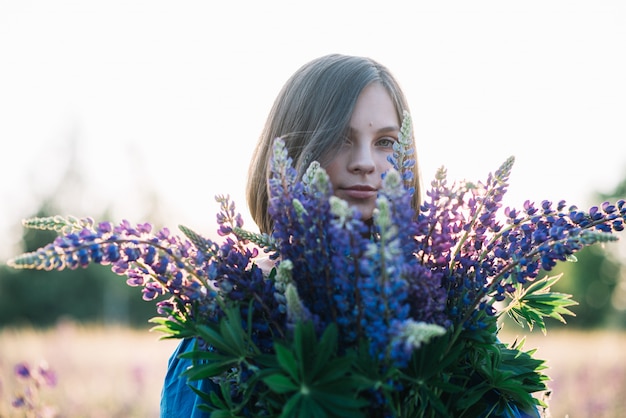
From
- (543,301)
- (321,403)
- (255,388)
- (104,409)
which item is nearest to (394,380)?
(321,403)

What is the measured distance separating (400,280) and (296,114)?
1580mm

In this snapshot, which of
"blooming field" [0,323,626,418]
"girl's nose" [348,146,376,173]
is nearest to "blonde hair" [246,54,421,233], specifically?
"girl's nose" [348,146,376,173]

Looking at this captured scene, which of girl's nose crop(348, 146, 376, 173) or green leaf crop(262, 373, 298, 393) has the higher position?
girl's nose crop(348, 146, 376, 173)

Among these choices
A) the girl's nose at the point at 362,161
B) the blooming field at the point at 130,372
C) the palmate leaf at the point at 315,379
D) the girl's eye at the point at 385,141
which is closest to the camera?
the palmate leaf at the point at 315,379

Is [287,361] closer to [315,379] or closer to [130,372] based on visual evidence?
[315,379]

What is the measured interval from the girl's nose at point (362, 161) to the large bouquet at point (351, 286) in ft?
2.02

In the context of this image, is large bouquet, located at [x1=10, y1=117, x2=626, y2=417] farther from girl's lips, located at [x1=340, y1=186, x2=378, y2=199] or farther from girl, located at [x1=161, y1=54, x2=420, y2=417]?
girl's lips, located at [x1=340, y1=186, x2=378, y2=199]

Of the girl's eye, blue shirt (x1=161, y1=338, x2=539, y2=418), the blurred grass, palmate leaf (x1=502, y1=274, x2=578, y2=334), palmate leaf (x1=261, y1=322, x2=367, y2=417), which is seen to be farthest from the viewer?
the blurred grass

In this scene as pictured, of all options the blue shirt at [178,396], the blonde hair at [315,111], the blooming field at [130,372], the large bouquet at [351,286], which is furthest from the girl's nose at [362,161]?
the blooming field at [130,372]

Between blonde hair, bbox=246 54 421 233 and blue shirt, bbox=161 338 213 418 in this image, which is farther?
blonde hair, bbox=246 54 421 233

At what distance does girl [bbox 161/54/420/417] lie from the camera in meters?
2.15

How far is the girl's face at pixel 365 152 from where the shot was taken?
215 cm

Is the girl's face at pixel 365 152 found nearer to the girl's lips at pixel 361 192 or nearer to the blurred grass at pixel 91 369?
the girl's lips at pixel 361 192

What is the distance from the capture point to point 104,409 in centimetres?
582
